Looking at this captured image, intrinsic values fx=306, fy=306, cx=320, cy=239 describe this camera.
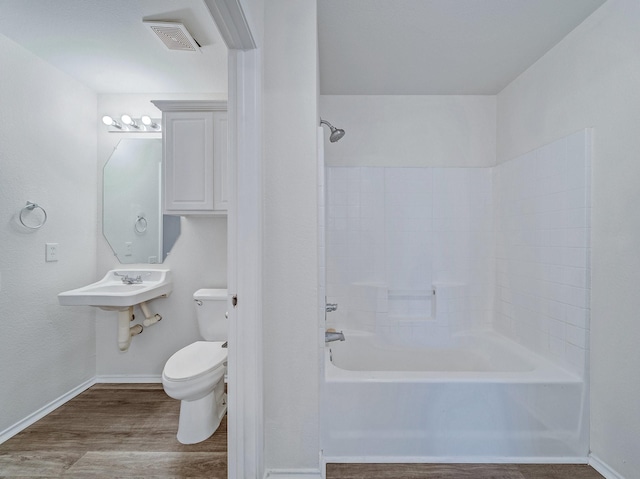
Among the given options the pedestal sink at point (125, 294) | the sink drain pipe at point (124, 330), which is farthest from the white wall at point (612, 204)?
the sink drain pipe at point (124, 330)

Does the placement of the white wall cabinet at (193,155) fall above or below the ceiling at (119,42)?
below

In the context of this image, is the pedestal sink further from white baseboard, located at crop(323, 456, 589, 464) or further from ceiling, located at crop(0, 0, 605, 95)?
white baseboard, located at crop(323, 456, 589, 464)

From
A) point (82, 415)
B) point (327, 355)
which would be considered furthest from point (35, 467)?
point (327, 355)

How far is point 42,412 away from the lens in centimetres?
203

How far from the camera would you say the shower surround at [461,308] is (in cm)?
160

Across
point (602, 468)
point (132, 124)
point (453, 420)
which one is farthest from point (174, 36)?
point (602, 468)

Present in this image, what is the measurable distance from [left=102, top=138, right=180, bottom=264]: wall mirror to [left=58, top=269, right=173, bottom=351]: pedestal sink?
123 millimetres

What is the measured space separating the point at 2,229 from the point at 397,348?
8.91 ft

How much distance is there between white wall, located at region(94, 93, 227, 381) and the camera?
247 centimetres

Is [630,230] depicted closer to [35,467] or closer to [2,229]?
[35,467]

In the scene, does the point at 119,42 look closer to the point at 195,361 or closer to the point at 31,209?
the point at 31,209

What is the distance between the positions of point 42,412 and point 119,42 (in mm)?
2428

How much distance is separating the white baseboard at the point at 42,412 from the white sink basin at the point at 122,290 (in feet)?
2.37

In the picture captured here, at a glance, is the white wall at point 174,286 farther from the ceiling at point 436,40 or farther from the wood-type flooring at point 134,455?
the ceiling at point 436,40
